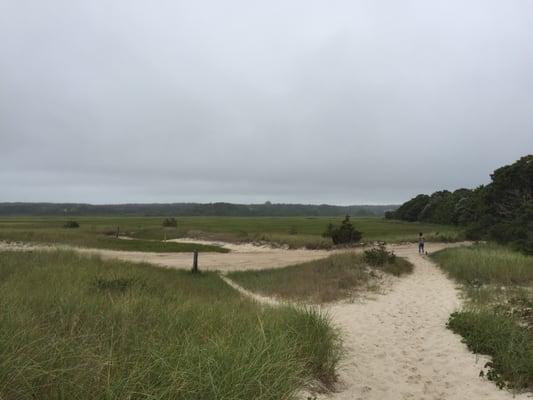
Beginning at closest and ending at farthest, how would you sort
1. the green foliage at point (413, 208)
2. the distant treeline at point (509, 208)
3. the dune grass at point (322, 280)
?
the dune grass at point (322, 280) < the distant treeline at point (509, 208) < the green foliage at point (413, 208)

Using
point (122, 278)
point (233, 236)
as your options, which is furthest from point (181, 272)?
point (233, 236)

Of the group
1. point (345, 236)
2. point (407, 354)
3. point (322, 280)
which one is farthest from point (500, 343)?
point (345, 236)

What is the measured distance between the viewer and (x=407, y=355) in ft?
26.3

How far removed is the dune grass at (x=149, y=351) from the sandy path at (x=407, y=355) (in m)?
0.73

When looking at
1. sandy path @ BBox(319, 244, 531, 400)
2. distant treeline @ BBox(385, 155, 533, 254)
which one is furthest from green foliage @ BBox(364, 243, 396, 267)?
distant treeline @ BBox(385, 155, 533, 254)

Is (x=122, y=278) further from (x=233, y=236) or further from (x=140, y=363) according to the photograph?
(x=233, y=236)

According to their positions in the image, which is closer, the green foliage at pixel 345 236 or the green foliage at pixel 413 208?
the green foliage at pixel 345 236

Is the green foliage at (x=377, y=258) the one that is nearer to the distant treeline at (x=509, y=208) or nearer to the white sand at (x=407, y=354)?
the white sand at (x=407, y=354)

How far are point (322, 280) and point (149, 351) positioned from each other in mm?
12535

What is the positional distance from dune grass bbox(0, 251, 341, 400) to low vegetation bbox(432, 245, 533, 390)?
2.78 metres

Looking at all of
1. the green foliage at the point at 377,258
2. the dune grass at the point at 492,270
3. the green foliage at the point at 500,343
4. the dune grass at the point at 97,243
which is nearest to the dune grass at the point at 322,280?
the green foliage at the point at 377,258

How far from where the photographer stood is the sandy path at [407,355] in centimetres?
613

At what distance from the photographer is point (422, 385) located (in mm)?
6477

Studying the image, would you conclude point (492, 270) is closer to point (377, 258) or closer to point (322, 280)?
point (377, 258)
